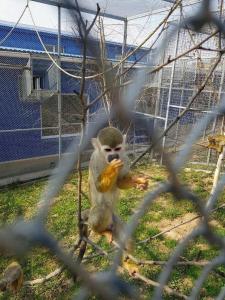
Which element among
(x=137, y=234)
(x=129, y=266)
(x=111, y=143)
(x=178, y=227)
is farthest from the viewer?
(x=178, y=227)

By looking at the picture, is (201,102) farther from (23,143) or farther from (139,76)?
(139,76)

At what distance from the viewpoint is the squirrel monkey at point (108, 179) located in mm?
1526

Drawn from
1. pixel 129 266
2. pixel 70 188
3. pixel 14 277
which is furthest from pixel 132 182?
pixel 70 188

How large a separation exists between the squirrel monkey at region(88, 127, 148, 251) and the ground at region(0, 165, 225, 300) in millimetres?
262

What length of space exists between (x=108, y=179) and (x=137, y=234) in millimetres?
2269

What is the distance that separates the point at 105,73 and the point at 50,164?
5.33 m

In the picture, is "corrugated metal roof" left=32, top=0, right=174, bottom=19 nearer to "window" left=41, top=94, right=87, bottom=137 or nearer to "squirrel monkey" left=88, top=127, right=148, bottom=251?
"window" left=41, top=94, right=87, bottom=137

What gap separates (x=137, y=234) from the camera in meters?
3.62

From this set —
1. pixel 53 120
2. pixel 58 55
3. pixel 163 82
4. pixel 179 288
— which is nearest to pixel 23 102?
pixel 53 120

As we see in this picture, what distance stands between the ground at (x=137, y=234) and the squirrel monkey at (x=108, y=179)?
0.26 metres

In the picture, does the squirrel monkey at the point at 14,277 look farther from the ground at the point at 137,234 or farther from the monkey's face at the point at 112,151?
the monkey's face at the point at 112,151

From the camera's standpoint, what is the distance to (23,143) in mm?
5230

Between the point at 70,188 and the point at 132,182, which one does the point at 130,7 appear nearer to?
the point at 70,188

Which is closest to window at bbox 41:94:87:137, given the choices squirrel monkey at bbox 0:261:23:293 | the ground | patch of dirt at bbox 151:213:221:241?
the ground
